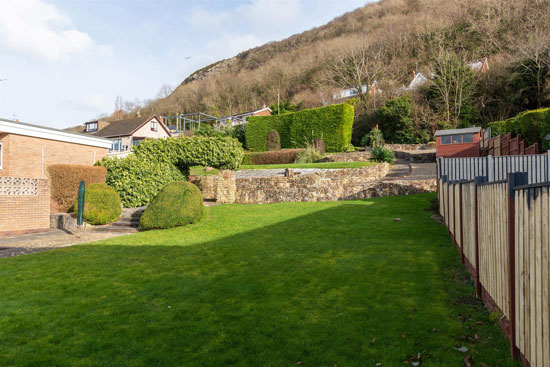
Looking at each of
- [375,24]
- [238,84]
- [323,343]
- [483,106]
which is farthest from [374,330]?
[375,24]

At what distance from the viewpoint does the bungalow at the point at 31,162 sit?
1154 centimetres

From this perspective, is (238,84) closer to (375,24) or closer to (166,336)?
(375,24)

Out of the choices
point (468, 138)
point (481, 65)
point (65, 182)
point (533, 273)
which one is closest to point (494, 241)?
point (533, 273)

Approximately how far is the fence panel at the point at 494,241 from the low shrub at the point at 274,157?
21942 millimetres

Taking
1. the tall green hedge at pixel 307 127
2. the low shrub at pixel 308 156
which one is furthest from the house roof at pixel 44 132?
the tall green hedge at pixel 307 127

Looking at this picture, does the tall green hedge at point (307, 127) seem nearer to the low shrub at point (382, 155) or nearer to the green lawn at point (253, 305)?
the low shrub at point (382, 155)

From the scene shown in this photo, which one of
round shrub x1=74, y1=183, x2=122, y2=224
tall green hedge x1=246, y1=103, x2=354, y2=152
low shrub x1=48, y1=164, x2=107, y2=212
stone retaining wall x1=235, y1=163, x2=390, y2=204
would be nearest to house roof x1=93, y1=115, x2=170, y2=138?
tall green hedge x1=246, y1=103, x2=354, y2=152

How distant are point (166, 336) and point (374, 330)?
2257 mm

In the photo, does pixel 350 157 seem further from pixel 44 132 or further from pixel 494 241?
pixel 494 241

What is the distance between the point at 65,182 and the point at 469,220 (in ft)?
51.8

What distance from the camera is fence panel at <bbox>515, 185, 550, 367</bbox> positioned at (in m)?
2.03

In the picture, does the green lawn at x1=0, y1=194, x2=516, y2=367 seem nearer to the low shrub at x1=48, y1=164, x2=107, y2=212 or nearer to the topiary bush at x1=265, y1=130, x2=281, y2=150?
the low shrub at x1=48, y1=164, x2=107, y2=212

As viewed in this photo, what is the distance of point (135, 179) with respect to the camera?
14273 mm

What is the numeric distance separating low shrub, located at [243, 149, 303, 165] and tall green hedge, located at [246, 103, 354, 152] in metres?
6.51
